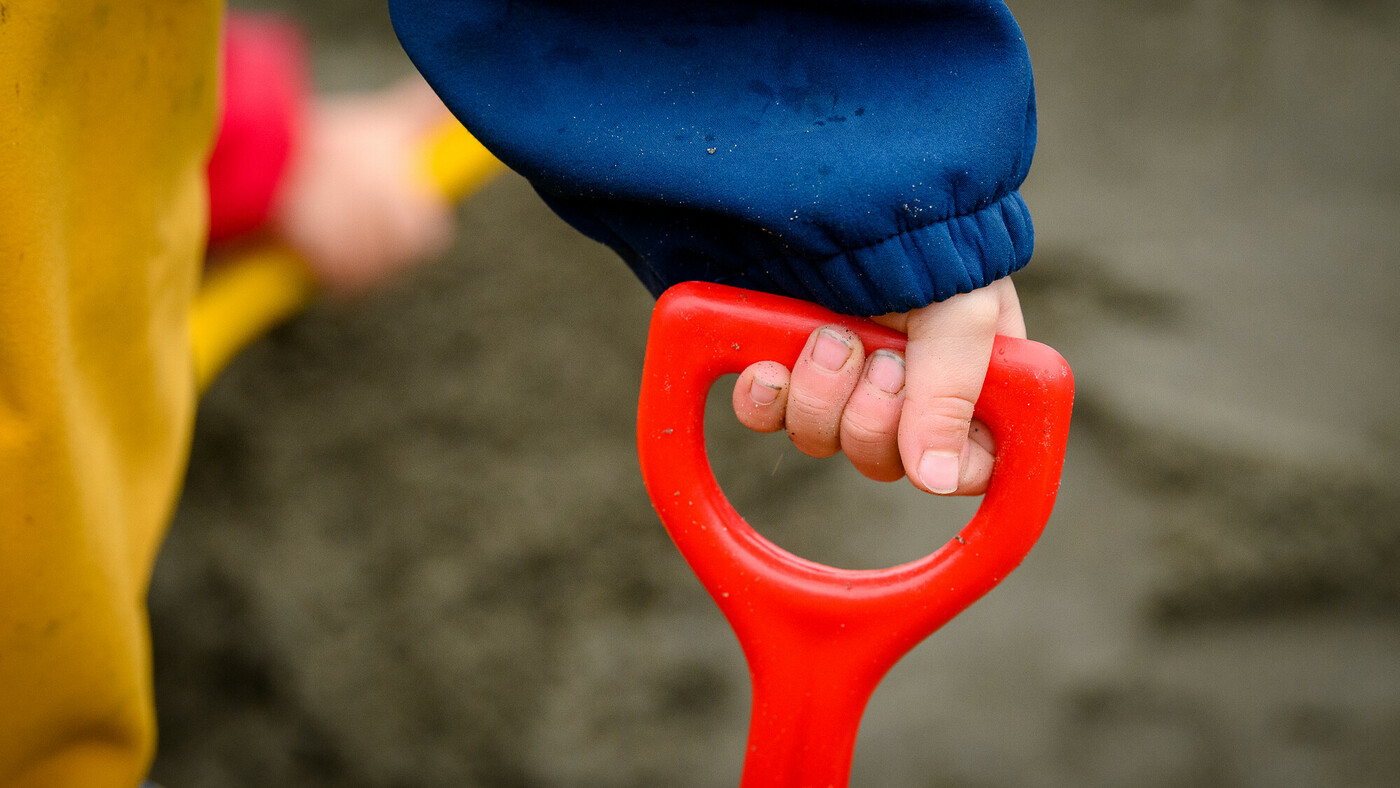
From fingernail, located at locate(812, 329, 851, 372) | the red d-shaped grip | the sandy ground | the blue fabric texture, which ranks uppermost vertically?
the blue fabric texture

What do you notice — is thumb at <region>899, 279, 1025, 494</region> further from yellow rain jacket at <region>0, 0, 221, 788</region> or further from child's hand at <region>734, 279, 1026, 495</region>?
yellow rain jacket at <region>0, 0, 221, 788</region>

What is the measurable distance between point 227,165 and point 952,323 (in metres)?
0.81

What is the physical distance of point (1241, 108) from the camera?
1.17 m

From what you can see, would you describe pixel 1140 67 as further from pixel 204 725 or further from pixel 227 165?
pixel 204 725

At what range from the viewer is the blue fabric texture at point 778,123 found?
0.38 metres

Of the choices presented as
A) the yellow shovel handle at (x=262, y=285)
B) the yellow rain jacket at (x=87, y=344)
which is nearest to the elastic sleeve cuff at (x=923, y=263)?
the yellow rain jacket at (x=87, y=344)

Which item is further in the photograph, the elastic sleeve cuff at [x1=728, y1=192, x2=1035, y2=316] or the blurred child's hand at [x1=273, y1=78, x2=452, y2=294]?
the blurred child's hand at [x1=273, y1=78, x2=452, y2=294]

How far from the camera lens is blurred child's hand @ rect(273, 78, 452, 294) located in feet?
3.27

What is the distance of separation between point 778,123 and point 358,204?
72 cm

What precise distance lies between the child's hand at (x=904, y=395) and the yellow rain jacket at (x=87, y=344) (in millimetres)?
281

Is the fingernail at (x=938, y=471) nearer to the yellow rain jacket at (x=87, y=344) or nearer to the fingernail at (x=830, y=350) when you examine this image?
the fingernail at (x=830, y=350)

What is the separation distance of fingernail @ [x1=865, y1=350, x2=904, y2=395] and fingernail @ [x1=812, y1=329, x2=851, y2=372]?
0.04 ft

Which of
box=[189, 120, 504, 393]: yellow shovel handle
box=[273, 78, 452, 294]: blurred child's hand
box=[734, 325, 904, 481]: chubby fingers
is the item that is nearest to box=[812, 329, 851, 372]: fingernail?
box=[734, 325, 904, 481]: chubby fingers

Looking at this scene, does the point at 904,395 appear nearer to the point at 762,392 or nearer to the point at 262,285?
the point at 762,392
